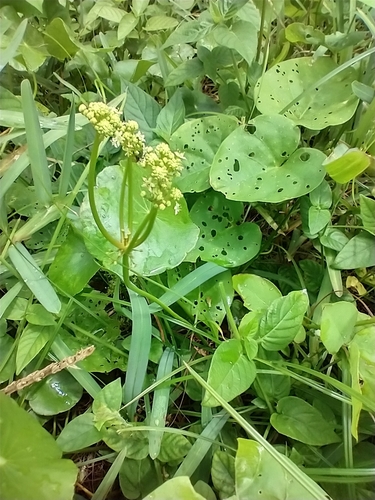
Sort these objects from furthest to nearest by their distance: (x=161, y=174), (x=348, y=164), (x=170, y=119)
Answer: (x=170, y=119)
(x=348, y=164)
(x=161, y=174)

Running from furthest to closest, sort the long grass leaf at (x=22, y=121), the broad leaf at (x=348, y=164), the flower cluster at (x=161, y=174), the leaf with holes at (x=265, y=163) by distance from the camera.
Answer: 1. the long grass leaf at (x=22, y=121)
2. the leaf with holes at (x=265, y=163)
3. the broad leaf at (x=348, y=164)
4. the flower cluster at (x=161, y=174)

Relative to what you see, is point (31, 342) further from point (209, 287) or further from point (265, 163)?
point (265, 163)

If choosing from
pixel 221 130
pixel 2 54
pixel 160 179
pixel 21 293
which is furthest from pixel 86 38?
pixel 160 179

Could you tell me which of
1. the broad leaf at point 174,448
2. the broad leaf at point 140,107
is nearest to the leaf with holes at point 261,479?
the broad leaf at point 174,448

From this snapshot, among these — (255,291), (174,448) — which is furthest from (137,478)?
(255,291)

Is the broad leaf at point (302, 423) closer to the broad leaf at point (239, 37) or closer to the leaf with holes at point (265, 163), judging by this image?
the leaf with holes at point (265, 163)

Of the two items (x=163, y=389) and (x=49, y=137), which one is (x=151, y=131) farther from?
(x=163, y=389)
